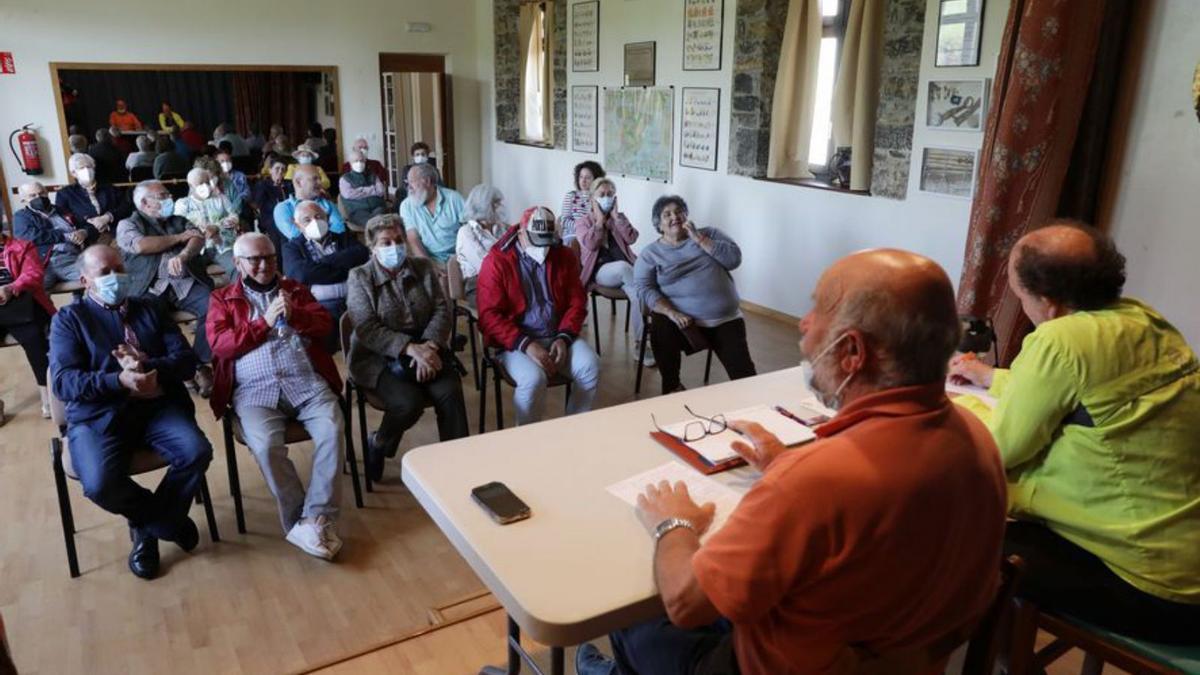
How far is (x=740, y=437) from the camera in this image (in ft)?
6.15

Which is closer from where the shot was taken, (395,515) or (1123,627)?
(1123,627)

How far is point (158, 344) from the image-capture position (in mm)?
2797

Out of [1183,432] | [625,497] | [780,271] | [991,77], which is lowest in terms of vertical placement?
[780,271]

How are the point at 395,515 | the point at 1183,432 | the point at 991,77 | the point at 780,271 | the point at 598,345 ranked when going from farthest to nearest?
the point at 780,271, the point at 598,345, the point at 991,77, the point at 395,515, the point at 1183,432

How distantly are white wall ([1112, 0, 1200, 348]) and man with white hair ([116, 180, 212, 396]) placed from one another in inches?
169

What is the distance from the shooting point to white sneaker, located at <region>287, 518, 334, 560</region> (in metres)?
2.76

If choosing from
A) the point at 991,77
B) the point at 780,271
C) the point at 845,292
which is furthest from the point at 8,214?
the point at 845,292

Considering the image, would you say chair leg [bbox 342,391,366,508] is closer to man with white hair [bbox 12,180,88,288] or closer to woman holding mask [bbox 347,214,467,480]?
woman holding mask [bbox 347,214,467,480]

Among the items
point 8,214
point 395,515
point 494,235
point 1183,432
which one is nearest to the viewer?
point 1183,432

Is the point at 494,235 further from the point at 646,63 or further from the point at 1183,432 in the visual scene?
the point at 1183,432

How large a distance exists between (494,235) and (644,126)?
9.05ft

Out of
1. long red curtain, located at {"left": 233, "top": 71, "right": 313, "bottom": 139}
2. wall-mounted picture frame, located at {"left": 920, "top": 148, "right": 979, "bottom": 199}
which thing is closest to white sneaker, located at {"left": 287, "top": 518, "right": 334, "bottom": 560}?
wall-mounted picture frame, located at {"left": 920, "top": 148, "right": 979, "bottom": 199}

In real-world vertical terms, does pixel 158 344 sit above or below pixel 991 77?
below

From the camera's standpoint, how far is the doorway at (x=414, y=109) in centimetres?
908
